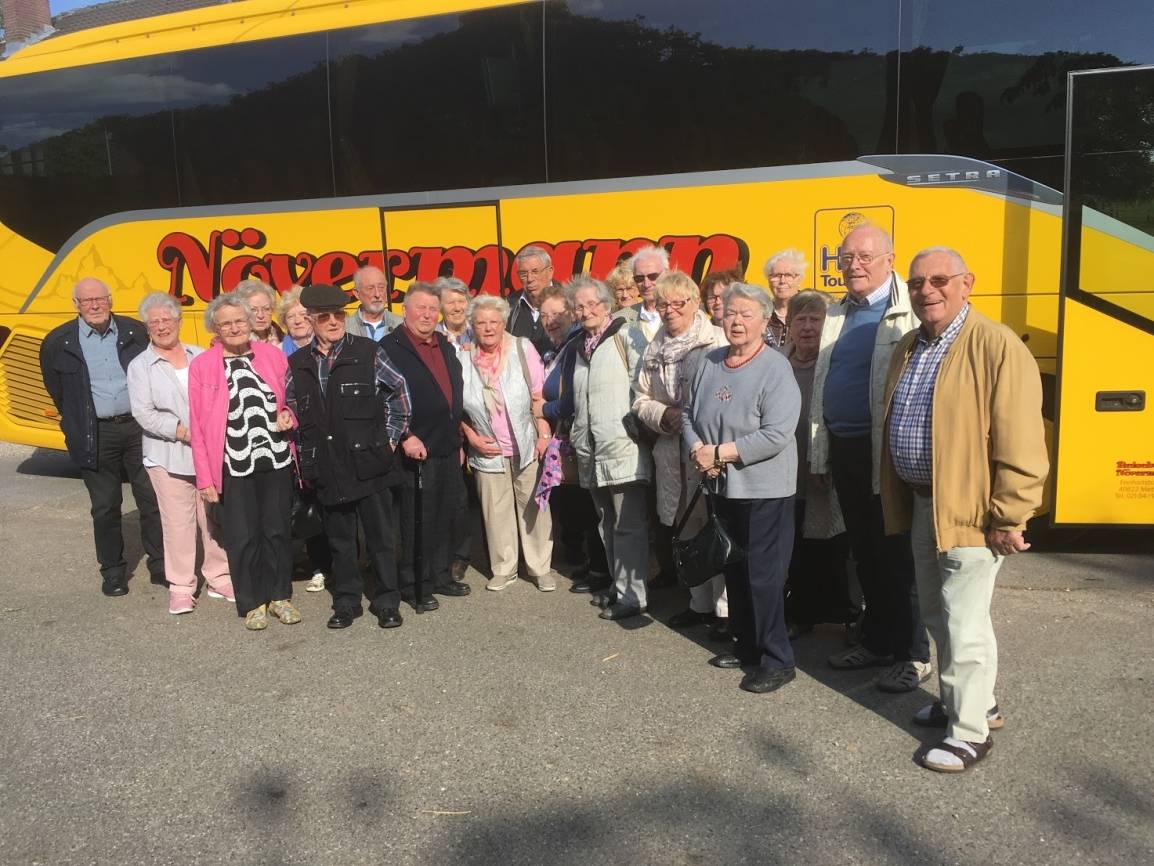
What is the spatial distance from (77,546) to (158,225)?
8.96 ft

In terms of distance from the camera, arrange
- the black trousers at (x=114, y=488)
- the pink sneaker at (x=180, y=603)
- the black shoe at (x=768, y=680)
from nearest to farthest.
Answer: the black shoe at (x=768, y=680) < the pink sneaker at (x=180, y=603) < the black trousers at (x=114, y=488)

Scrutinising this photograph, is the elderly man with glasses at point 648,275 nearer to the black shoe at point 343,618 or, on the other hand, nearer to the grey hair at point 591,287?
the grey hair at point 591,287

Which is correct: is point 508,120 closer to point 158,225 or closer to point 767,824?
point 158,225

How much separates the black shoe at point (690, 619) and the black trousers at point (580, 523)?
2.29ft

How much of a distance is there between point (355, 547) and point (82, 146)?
205 inches

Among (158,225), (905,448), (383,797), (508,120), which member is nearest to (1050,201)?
(905,448)

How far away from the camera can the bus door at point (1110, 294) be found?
5.09 metres

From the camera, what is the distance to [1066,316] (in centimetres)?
521

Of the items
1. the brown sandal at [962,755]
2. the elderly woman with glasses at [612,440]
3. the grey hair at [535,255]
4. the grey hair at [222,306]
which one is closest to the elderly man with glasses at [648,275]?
the elderly woman with glasses at [612,440]

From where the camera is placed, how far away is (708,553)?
4039 mm

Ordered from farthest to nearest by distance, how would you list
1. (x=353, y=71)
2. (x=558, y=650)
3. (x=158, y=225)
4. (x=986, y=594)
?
(x=158, y=225) → (x=353, y=71) → (x=558, y=650) → (x=986, y=594)

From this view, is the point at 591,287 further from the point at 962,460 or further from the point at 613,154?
the point at 962,460

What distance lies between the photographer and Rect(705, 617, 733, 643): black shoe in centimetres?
467

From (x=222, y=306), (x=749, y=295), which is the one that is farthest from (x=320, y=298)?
(x=749, y=295)
